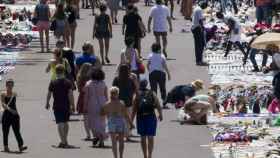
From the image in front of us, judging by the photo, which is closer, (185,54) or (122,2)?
(185,54)

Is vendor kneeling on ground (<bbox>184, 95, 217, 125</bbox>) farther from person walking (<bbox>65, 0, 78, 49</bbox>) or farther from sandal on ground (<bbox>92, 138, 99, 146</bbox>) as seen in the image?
person walking (<bbox>65, 0, 78, 49</bbox>)

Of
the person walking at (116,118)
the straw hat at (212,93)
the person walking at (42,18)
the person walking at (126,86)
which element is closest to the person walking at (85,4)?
the person walking at (42,18)

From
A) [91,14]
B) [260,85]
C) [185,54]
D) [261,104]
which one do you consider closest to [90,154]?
[261,104]

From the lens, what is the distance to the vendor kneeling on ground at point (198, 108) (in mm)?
28141

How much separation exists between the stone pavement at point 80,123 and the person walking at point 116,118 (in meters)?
0.93

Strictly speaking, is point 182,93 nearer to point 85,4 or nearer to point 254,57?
point 254,57

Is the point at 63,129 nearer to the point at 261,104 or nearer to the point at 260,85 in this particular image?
the point at 261,104

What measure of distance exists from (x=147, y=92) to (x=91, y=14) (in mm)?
A: 28218

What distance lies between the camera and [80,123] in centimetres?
2808

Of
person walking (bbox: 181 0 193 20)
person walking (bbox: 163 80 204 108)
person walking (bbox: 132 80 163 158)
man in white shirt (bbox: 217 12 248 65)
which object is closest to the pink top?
person walking (bbox: 163 80 204 108)

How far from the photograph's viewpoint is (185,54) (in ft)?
130

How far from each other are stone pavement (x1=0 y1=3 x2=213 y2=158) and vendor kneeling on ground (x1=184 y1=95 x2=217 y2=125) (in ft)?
0.95

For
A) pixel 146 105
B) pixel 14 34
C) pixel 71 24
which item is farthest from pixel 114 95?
pixel 14 34

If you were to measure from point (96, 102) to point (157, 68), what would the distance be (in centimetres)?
441
